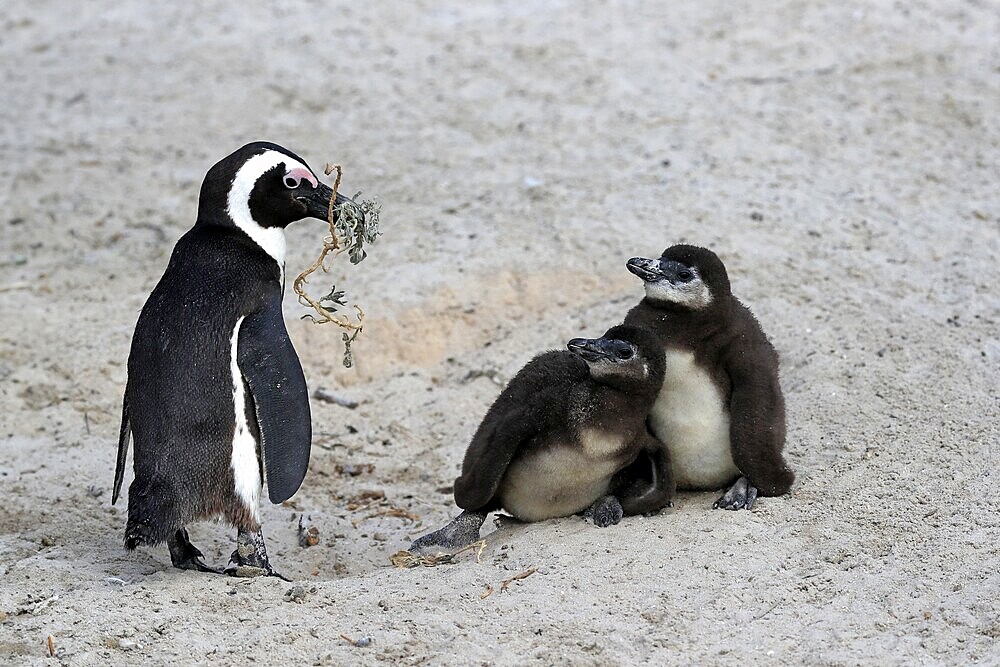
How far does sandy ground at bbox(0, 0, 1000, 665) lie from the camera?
3.71 metres

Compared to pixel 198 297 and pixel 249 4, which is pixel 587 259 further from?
pixel 249 4

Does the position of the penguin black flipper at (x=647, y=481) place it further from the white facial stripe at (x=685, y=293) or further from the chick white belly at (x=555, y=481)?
the white facial stripe at (x=685, y=293)

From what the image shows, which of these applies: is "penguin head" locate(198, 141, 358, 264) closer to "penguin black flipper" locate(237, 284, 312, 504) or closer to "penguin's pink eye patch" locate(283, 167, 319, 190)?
"penguin's pink eye patch" locate(283, 167, 319, 190)

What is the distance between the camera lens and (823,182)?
7188mm

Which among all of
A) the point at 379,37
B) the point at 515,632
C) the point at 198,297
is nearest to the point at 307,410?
the point at 198,297

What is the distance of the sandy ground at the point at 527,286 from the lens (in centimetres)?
371

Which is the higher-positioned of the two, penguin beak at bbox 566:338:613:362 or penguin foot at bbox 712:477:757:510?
penguin beak at bbox 566:338:613:362

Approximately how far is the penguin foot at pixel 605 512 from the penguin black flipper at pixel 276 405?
103 centimetres

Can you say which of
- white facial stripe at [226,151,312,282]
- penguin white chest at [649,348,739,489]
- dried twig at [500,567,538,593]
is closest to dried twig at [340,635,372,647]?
dried twig at [500,567,538,593]

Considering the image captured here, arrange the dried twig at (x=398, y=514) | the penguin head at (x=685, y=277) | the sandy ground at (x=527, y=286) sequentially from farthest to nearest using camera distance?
the dried twig at (x=398, y=514), the penguin head at (x=685, y=277), the sandy ground at (x=527, y=286)

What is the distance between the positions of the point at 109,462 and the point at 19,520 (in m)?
0.65

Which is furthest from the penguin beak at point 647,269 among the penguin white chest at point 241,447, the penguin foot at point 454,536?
the penguin white chest at point 241,447

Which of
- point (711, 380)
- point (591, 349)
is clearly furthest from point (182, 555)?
point (711, 380)

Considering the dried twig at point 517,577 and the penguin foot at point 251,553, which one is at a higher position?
the dried twig at point 517,577
